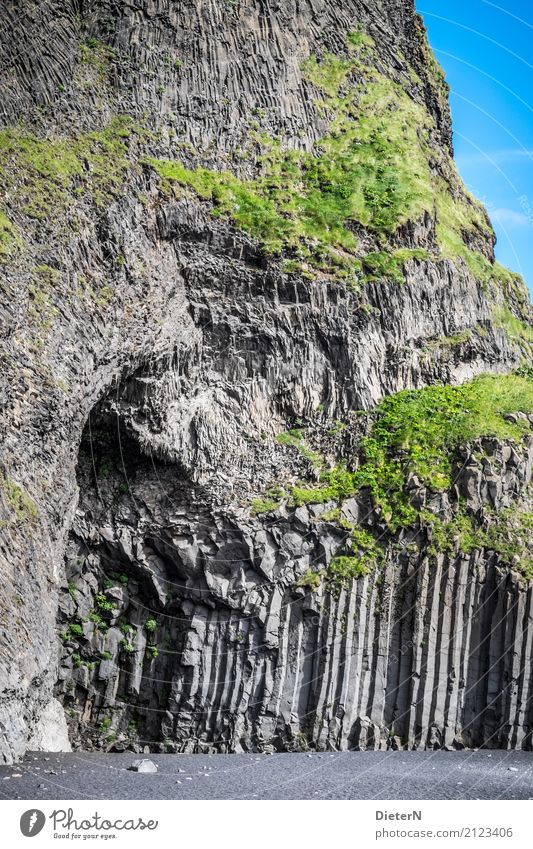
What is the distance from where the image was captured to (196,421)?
25.3 meters

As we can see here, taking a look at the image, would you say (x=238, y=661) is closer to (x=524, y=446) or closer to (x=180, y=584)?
(x=180, y=584)

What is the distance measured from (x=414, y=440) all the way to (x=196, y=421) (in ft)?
18.7

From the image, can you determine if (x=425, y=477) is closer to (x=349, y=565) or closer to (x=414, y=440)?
(x=414, y=440)

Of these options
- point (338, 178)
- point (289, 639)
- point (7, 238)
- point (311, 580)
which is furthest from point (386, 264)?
point (289, 639)

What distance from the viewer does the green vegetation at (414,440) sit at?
2448 cm

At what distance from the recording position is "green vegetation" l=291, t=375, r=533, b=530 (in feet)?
80.3

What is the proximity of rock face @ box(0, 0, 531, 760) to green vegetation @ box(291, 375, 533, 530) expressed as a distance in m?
0.49

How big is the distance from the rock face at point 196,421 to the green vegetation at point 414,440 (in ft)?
1.61

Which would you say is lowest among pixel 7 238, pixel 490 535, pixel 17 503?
pixel 17 503

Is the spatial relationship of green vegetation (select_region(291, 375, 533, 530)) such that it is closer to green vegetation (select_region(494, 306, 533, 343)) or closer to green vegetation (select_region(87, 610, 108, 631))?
green vegetation (select_region(494, 306, 533, 343))

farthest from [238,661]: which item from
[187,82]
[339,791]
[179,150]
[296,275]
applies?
[187,82]

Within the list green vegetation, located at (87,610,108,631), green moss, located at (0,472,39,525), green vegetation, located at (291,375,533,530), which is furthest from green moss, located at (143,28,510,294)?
green vegetation, located at (87,610,108,631)

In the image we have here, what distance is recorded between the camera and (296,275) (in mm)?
27172

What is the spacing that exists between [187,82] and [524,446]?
47.5 ft
